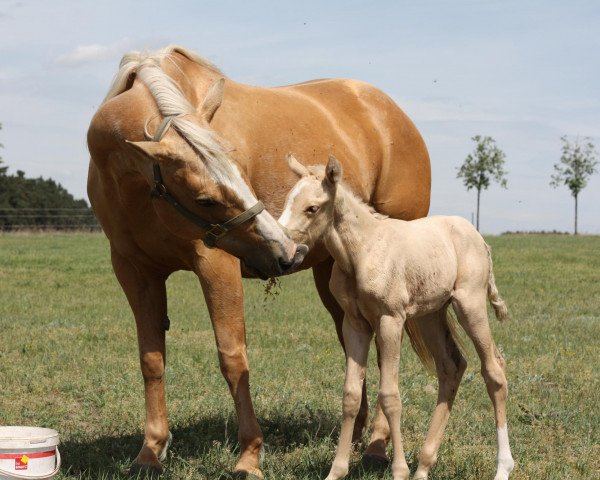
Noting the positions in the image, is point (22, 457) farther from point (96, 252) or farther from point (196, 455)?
point (96, 252)

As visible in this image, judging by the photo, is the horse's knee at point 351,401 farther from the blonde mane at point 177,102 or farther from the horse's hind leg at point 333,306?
the horse's hind leg at point 333,306

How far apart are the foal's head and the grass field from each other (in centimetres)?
135

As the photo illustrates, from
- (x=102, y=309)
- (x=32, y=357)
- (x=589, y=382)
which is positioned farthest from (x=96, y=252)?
(x=589, y=382)

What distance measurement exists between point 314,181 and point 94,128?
1261 millimetres

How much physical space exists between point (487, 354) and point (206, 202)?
1.74 metres

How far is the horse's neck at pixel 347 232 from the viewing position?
14.4 ft

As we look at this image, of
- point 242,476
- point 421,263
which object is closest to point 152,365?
point 242,476

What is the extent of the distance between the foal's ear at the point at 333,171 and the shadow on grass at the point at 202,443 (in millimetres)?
1627

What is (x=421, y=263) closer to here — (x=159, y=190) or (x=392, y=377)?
(x=392, y=377)

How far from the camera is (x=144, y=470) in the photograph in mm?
4938

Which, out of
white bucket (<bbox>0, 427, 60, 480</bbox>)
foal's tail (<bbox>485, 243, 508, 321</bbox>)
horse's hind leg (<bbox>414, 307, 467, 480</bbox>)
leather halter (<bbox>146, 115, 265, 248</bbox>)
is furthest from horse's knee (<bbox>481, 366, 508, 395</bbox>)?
white bucket (<bbox>0, 427, 60, 480</bbox>)

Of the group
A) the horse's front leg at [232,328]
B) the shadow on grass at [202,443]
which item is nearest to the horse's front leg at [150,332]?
the shadow on grass at [202,443]

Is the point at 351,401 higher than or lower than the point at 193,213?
lower

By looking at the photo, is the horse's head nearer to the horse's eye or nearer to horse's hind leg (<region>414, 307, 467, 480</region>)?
the horse's eye
